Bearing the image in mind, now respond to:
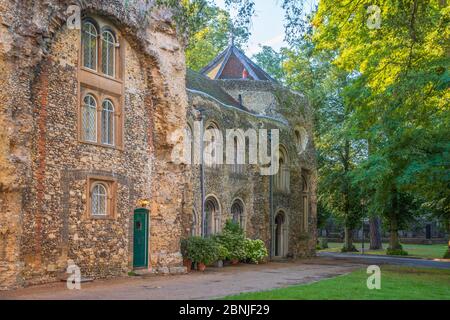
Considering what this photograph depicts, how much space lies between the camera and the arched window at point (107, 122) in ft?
60.3

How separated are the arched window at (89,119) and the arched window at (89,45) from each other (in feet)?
3.34

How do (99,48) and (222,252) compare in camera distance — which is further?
(222,252)

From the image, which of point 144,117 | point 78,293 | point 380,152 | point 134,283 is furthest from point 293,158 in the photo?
point 78,293

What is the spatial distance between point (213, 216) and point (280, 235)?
6.78m

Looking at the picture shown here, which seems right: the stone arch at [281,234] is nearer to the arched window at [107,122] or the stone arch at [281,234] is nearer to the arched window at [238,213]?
the arched window at [238,213]

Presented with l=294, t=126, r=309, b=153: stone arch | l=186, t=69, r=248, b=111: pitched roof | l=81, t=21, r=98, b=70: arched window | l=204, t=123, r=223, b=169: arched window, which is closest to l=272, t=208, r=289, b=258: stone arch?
l=294, t=126, r=309, b=153: stone arch

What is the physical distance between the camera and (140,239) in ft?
64.4

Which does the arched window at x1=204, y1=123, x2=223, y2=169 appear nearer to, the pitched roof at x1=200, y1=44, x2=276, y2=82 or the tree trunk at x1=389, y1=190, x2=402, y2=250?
the pitched roof at x1=200, y1=44, x2=276, y2=82

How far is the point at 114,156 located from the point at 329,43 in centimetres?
1133

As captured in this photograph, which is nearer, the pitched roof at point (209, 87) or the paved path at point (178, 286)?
the paved path at point (178, 286)

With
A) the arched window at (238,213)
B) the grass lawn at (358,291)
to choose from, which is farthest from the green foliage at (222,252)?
the grass lawn at (358,291)

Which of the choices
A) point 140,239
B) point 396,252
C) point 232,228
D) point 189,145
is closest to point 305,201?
point 396,252

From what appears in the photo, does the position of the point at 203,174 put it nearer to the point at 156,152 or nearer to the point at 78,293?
the point at 156,152

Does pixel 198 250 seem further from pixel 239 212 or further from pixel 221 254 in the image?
pixel 239 212
